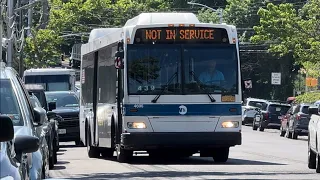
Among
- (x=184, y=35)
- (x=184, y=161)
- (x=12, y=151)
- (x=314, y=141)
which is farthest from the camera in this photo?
(x=184, y=161)

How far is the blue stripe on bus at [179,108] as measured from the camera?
1934 cm

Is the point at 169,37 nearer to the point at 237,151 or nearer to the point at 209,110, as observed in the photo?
the point at 209,110

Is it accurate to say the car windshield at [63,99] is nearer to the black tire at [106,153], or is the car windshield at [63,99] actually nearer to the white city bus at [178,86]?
the black tire at [106,153]

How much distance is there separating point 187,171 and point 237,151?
28.1ft

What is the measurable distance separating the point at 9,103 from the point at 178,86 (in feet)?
34.0

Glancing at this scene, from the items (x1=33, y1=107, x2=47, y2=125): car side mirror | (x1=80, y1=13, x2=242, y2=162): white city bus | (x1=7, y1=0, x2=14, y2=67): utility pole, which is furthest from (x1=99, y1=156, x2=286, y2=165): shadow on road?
(x1=7, y1=0, x2=14, y2=67): utility pole

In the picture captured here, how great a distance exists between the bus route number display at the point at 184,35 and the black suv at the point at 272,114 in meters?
28.8

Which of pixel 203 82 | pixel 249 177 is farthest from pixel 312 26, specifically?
pixel 249 177

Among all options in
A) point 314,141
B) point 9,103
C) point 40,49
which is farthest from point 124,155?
point 40,49

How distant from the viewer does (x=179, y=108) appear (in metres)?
19.4

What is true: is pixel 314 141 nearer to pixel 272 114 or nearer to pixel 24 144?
pixel 24 144

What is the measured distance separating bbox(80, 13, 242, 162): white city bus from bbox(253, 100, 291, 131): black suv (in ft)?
94.7

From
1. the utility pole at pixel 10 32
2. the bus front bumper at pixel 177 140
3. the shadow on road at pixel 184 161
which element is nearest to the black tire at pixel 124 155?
the shadow on road at pixel 184 161

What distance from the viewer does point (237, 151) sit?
84.5ft
